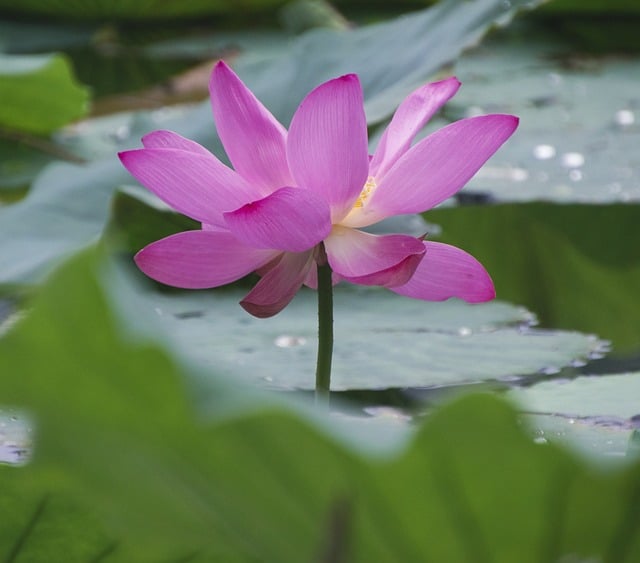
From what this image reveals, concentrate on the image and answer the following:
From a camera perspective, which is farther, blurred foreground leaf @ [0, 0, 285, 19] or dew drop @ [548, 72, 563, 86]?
blurred foreground leaf @ [0, 0, 285, 19]

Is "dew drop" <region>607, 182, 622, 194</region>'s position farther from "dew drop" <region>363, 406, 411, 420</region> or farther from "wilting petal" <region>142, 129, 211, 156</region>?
"wilting petal" <region>142, 129, 211, 156</region>

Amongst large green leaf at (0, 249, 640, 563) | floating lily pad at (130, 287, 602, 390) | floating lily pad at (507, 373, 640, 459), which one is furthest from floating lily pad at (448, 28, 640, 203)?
large green leaf at (0, 249, 640, 563)

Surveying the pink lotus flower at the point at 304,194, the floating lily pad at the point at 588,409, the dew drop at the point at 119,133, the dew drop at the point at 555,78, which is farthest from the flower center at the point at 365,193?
the dew drop at the point at 555,78

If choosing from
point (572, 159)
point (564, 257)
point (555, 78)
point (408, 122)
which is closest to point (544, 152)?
point (572, 159)

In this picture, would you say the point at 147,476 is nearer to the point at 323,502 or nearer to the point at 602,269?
the point at 323,502

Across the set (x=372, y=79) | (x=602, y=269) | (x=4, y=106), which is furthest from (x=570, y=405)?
(x=4, y=106)

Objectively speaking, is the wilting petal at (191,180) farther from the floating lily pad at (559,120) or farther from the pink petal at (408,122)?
the floating lily pad at (559,120)
